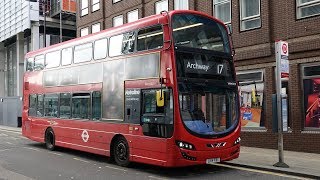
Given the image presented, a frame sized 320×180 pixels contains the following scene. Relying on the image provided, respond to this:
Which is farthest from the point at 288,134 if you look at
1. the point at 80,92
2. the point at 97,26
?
the point at 97,26

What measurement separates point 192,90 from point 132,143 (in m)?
2.30

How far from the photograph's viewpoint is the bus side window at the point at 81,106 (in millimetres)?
14203

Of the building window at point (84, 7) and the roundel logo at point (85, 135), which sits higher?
the building window at point (84, 7)

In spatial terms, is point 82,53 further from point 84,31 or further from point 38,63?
point 84,31

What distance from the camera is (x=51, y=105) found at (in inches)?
659

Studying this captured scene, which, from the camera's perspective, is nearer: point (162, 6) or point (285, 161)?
point (285, 161)

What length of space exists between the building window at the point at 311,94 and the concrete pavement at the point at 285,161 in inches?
46.4

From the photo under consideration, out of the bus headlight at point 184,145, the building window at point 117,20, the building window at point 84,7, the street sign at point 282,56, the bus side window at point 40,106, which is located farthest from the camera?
the building window at point 84,7

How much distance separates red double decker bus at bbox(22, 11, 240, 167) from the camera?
10.6 metres

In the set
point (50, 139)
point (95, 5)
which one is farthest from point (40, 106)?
point (95, 5)

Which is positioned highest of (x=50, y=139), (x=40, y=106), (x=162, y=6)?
(x=162, y=6)

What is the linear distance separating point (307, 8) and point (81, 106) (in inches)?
326

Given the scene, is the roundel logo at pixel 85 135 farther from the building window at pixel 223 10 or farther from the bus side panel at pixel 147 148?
the building window at pixel 223 10

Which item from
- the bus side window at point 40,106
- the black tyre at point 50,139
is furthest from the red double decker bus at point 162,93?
the bus side window at point 40,106
